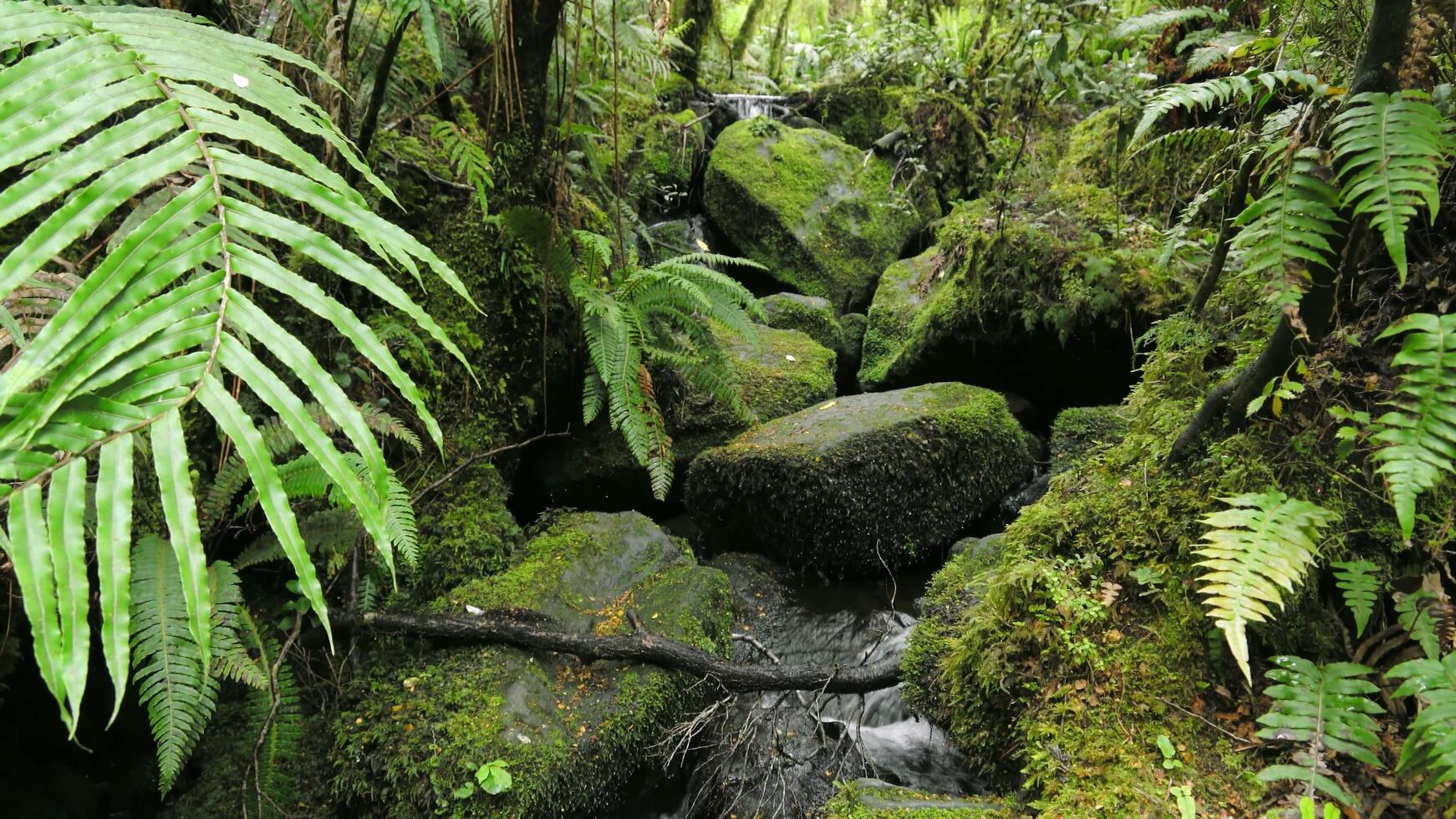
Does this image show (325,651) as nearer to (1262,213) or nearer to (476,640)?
(476,640)

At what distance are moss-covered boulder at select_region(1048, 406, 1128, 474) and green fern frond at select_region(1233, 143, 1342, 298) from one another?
2.82 metres

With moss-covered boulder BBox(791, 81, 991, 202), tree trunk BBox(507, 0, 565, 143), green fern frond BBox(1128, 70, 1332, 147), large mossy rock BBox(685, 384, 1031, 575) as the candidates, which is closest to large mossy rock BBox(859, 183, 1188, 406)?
large mossy rock BBox(685, 384, 1031, 575)

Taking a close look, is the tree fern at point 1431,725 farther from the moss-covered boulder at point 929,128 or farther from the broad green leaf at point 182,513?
the moss-covered boulder at point 929,128

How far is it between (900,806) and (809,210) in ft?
21.3

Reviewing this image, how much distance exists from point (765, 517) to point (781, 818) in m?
1.85

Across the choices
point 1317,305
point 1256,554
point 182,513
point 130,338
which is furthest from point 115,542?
point 1317,305

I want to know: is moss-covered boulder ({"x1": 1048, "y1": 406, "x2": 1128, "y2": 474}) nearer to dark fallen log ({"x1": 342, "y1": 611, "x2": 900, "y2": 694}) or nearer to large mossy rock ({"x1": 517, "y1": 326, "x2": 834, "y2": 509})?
large mossy rock ({"x1": 517, "y1": 326, "x2": 834, "y2": 509})

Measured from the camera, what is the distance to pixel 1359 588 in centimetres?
169

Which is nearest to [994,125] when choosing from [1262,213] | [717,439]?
[717,439]

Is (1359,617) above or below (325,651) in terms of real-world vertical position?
above

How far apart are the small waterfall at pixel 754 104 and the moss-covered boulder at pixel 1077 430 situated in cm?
627

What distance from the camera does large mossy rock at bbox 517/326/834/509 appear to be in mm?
4406

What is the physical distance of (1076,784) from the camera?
1784 mm

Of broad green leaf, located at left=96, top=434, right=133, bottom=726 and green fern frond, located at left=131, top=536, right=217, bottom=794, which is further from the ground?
broad green leaf, located at left=96, top=434, right=133, bottom=726
